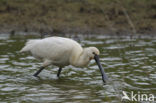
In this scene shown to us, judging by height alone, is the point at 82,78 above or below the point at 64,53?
below

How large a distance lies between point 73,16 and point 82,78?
7485 millimetres

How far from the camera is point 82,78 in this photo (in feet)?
30.3

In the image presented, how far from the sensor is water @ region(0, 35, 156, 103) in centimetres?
753

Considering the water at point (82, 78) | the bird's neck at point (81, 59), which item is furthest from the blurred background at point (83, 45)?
the bird's neck at point (81, 59)

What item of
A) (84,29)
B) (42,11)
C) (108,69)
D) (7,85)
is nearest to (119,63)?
(108,69)

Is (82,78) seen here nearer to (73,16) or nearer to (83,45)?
(83,45)

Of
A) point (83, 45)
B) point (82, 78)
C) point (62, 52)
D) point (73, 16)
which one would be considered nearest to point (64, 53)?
point (62, 52)

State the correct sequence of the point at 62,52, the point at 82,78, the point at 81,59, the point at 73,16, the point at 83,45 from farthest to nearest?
the point at 73,16, the point at 83,45, the point at 82,78, the point at 62,52, the point at 81,59

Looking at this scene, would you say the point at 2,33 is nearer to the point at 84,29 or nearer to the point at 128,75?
the point at 84,29

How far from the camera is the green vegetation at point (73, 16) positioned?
51.1ft

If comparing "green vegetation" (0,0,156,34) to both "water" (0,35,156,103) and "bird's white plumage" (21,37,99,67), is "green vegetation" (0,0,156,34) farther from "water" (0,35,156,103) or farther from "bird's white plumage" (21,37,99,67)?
"bird's white plumage" (21,37,99,67)

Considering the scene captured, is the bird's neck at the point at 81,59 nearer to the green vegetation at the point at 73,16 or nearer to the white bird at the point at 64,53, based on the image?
the white bird at the point at 64,53

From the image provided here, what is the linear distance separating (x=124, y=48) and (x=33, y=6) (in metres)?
5.80

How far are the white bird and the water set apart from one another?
15.2 inches
